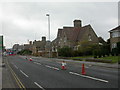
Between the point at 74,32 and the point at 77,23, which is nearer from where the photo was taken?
the point at 74,32

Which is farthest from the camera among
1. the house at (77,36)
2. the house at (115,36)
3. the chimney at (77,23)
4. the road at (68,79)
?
the chimney at (77,23)

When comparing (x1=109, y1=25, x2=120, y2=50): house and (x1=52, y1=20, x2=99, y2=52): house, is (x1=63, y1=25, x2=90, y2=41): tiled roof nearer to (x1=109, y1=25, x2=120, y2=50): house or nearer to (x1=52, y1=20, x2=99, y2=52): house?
(x1=52, y1=20, x2=99, y2=52): house

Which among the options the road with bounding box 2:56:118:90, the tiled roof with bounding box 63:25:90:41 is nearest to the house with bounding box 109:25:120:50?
the tiled roof with bounding box 63:25:90:41

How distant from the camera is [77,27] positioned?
62.1 meters

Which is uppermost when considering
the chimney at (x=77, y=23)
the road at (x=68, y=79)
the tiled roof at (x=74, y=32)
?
the chimney at (x=77, y=23)

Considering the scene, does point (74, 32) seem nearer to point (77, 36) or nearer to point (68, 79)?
point (77, 36)

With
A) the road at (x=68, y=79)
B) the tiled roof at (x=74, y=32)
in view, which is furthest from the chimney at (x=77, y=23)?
the road at (x=68, y=79)

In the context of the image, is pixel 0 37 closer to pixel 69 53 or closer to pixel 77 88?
pixel 77 88

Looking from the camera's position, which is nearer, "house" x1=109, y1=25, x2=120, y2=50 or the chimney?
"house" x1=109, y1=25, x2=120, y2=50

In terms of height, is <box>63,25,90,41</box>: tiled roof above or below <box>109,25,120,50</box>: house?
above

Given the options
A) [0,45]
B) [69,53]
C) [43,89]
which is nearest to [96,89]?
[43,89]

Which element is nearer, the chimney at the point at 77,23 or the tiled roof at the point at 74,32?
the tiled roof at the point at 74,32

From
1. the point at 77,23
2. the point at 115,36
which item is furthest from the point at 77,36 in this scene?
the point at 115,36

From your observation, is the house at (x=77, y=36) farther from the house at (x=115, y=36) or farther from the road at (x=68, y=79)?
the road at (x=68, y=79)
